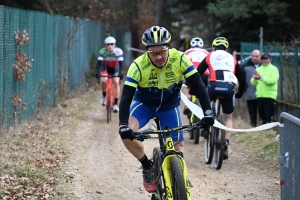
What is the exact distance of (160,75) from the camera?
23.4 ft

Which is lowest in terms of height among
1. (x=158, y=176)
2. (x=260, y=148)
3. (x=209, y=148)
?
(x=260, y=148)

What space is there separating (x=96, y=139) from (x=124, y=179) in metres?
4.04

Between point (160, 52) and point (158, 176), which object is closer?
point (160, 52)

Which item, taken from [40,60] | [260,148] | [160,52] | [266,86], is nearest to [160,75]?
[160,52]

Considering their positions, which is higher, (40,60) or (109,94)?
(40,60)

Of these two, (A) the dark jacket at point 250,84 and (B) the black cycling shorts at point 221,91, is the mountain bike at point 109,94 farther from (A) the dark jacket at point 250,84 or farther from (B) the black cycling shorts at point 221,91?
(B) the black cycling shorts at point 221,91

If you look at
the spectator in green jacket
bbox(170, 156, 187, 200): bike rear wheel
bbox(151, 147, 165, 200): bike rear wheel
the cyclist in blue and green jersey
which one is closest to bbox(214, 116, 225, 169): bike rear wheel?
the cyclist in blue and green jersey

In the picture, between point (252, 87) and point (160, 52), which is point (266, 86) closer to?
point (252, 87)

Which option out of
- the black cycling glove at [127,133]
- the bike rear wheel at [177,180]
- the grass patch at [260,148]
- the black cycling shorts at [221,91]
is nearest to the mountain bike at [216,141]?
the black cycling shorts at [221,91]

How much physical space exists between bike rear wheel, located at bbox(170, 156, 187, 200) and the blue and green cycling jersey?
2.96 ft

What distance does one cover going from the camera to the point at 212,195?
29.6ft

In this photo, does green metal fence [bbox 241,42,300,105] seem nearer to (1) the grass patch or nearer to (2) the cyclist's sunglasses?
(1) the grass patch

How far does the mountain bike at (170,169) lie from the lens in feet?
21.1

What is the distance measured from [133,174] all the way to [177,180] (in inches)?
157
